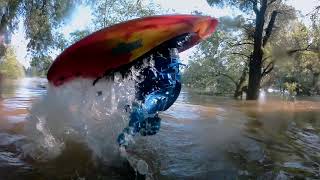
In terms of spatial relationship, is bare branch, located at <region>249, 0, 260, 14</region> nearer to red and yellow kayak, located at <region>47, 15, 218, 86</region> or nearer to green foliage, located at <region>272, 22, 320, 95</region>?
green foliage, located at <region>272, 22, 320, 95</region>

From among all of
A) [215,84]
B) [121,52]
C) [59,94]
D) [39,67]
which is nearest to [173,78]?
[121,52]

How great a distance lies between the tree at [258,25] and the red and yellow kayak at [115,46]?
1544 centimetres

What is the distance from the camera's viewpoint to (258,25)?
2025cm

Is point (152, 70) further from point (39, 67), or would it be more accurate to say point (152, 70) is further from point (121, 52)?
point (39, 67)

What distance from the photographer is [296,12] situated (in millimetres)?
20656

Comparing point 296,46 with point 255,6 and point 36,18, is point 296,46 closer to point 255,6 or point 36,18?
point 255,6

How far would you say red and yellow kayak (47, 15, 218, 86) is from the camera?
16.5 feet

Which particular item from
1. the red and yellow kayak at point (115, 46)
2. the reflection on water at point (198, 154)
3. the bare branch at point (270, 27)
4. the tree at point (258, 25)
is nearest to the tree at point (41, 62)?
the reflection on water at point (198, 154)

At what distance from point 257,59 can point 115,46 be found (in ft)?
53.3

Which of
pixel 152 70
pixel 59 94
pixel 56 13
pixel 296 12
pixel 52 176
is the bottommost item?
pixel 52 176

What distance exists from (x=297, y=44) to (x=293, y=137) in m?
17.0

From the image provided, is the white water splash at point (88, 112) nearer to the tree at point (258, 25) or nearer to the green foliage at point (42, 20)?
the green foliage at point (42, 20)

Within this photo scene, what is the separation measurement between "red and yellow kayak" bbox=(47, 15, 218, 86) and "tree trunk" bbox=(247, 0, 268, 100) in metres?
15.4

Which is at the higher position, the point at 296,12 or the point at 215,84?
the point at 296,12
